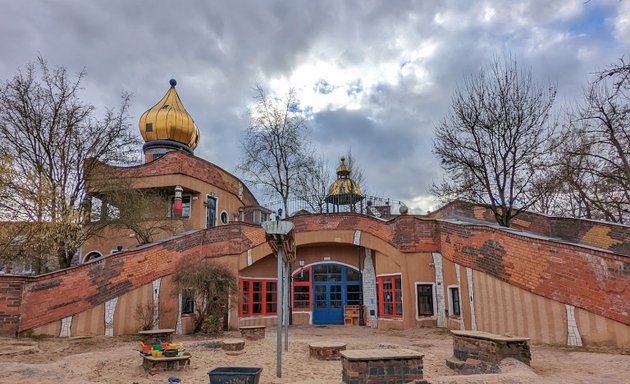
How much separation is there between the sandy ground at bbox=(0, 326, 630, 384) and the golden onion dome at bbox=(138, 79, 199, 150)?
12901 millimetres

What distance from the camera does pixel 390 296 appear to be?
16.1 meters

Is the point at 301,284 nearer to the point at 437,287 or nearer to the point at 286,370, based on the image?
the point at 437,287

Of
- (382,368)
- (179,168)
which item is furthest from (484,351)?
(179,168)

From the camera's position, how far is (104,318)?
12.6m

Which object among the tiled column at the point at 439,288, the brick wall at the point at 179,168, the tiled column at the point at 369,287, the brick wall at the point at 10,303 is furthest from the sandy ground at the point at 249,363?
the brick wall at the point at 179,168

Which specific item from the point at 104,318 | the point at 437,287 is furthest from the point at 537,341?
the point at 104,318

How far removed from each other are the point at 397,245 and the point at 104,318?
995 centimetres

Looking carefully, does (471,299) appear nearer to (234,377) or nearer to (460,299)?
(460,299)

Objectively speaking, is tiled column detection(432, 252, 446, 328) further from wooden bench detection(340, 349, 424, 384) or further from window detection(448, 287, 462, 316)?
wooden bench detection(340, 349, 424, 384)

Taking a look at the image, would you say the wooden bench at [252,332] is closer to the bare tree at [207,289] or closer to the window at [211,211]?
the bare tree at [207,289]

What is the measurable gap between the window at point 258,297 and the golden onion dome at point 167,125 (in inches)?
392

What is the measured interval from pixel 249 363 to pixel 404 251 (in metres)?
8.40

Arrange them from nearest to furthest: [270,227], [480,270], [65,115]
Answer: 1. [270,227]
2. [480,270]
3. [65,115]

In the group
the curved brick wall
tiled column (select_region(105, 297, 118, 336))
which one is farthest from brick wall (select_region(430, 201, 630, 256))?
tiled column (select_region(105, 297, 118, 336))
